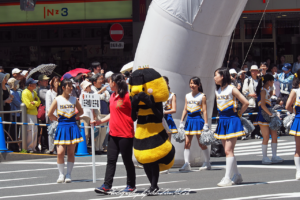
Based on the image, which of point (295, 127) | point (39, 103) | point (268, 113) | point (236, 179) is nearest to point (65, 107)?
point (236, 179)

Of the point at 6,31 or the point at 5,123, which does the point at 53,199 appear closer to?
the point at 5,123

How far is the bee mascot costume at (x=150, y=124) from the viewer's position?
7.47 m

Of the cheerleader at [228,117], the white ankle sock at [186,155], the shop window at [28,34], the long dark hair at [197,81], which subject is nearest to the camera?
the cheerleader at [228,117]

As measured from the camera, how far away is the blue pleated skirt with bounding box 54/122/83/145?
9414 mm

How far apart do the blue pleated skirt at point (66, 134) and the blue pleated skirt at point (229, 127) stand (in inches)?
104

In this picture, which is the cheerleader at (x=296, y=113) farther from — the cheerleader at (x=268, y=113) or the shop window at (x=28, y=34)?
the shop window at (x=28, y=34)

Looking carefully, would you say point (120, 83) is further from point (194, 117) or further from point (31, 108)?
point (31, 108)

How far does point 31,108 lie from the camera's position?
13.8 metres

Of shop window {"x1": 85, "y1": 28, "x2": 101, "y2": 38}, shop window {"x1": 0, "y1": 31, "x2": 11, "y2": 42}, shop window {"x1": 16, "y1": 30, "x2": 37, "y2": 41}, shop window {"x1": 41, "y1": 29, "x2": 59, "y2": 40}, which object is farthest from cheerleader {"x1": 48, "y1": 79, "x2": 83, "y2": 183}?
shop window {"x1": 0, "y1": 31, "x2": 11, "y2": 42}

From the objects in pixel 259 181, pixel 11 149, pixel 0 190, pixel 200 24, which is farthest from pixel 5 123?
pixel 259 181

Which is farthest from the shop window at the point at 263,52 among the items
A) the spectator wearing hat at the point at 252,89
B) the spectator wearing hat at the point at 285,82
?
the spectator wearing hat at the point at 252,89

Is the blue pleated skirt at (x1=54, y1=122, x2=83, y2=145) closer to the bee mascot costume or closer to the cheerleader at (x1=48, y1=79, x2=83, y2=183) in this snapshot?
the cheerleader at (x1=48, y1=79, x2=83, y2=183)

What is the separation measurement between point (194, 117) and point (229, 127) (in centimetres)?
210

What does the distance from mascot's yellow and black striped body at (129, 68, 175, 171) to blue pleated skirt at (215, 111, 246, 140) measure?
1.36m
